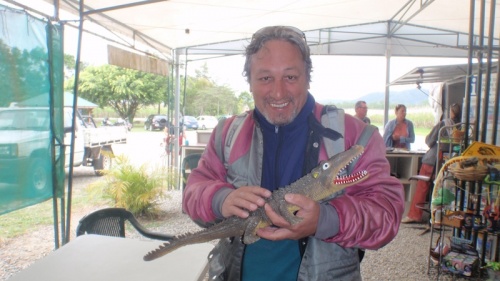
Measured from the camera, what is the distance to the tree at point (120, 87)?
1041 inches

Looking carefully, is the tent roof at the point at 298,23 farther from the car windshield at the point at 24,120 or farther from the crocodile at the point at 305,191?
the crocodile at the point at 305,191

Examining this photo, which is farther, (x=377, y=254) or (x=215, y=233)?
(x=377, y=254)

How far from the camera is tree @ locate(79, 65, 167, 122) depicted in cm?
2645

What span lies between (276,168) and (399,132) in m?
7.93

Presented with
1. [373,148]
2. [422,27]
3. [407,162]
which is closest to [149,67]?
[407,162]

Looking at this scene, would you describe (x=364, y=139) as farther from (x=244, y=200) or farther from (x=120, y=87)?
(x=120, y=87)

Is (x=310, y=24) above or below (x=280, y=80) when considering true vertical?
above

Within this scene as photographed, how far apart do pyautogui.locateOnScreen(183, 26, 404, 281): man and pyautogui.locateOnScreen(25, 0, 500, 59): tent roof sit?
145 inches

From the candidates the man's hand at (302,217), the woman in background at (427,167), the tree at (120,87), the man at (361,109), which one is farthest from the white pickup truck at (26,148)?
the tree at (120,87)

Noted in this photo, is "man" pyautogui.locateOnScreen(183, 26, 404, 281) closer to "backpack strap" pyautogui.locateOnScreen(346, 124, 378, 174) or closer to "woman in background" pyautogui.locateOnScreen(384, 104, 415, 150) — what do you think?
"backpack strap" pyautogui.locateOnScreen(346, 124, 378, 174)

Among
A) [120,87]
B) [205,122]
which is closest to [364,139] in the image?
[205,122]

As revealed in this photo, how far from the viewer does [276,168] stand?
174 cm

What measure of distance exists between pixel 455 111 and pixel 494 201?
3.66 m

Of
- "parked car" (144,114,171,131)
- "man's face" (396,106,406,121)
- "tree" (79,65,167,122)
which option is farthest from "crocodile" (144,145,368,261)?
"parked car" (144,114,171,131)
